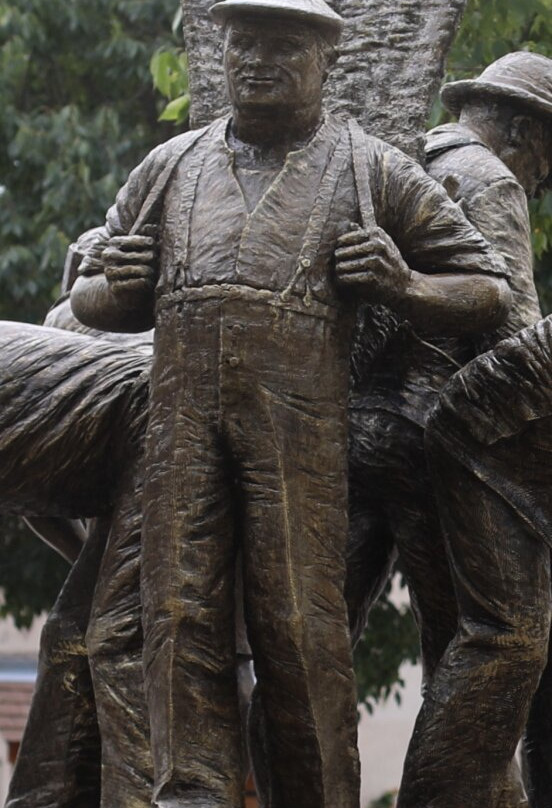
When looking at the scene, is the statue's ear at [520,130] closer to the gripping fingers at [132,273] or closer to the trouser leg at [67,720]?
the gripping fingers at [132,273]

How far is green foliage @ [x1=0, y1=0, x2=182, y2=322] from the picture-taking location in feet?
42.5

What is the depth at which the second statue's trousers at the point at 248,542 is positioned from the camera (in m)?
6.65

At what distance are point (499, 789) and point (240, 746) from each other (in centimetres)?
85

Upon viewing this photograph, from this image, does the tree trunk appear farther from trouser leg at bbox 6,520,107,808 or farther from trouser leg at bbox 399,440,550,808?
trouser leg at bbox 6,520,107,808

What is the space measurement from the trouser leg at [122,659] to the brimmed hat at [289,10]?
1.37 meters

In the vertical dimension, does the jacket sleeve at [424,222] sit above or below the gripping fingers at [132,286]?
above

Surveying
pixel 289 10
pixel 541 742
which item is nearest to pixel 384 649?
Answer: pixel 541 742

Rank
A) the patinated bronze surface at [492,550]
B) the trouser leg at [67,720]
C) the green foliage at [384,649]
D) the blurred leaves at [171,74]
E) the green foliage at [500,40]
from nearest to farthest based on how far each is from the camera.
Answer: the patinated bronze surface at [492,550]
the trouser leg at [67,720]
the green foliage at [500,40]
the blurred leaves at [171,74]
the green foliage at [384,649]

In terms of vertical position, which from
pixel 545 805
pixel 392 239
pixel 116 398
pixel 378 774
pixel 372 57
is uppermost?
pixel 372 57

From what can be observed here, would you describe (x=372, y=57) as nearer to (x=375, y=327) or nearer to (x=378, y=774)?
(x=375, y=327)

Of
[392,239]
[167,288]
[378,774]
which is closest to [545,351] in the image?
[392,239]

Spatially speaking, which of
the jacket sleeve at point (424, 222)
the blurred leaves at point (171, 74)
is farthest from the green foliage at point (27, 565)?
the jacket sleeve at point (424, 222)

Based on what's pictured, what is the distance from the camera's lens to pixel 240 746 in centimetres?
687

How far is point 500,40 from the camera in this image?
1155cm
